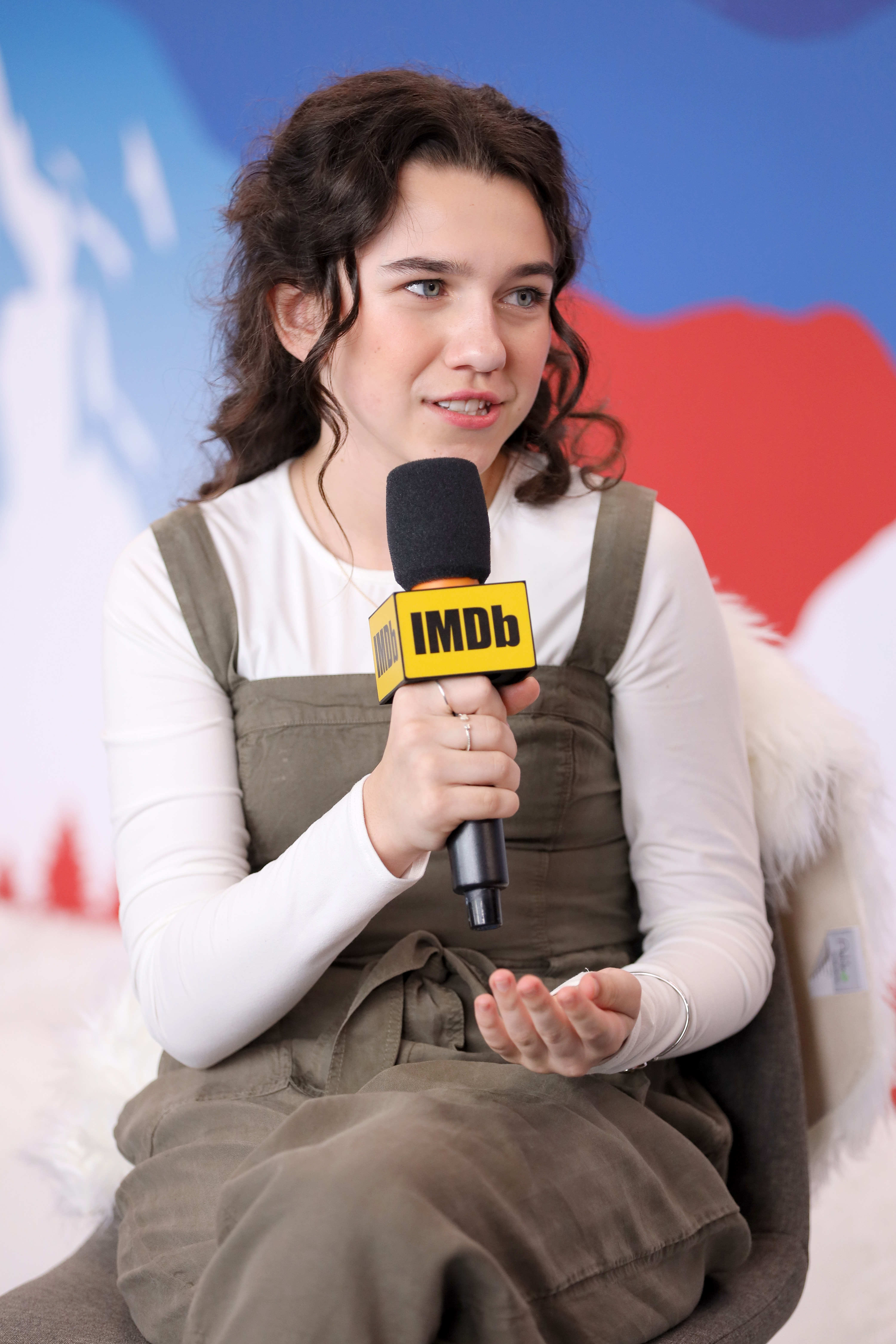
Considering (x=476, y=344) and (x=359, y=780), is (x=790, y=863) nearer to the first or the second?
(x=359, y=780)

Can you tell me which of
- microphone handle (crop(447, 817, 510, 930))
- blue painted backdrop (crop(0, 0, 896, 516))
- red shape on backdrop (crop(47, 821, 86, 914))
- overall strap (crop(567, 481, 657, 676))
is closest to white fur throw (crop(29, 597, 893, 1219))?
overall strap (crop(567, 481, 657, 676))

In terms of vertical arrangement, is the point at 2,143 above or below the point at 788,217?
above

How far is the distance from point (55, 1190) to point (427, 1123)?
0.58m

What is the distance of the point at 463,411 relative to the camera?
107 cm

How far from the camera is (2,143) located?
2.64 m

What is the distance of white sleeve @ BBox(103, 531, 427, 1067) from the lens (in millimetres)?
921

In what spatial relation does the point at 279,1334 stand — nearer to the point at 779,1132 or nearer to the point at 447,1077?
the point at 447,1077

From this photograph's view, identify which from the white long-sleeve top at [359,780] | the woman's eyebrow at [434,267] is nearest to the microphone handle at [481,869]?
the white long-sleeve top at [359,780]

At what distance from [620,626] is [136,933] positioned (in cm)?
49

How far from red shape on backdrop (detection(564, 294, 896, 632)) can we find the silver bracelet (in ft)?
5.00

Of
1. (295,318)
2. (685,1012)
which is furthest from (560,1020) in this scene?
(295,318)

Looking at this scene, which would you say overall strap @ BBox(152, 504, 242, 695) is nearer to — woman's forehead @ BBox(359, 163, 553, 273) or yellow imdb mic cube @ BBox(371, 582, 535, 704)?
woman's forehead @ BBox(359, 163, 553, 273)

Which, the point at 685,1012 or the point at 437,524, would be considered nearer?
the point at 437,524

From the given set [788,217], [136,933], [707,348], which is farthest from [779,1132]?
[788,217]
